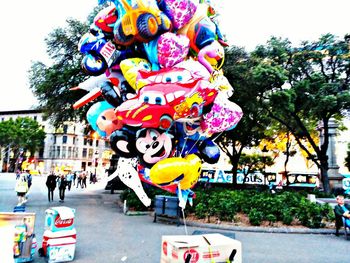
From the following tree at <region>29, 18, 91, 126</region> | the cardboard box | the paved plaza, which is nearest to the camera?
the cardboard box

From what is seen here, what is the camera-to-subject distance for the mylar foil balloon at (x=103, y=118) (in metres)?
4.85

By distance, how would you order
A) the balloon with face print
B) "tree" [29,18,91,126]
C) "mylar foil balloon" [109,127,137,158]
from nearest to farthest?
the balloon with face print, "mylar foil balloon" [109,127,137,158], "tree" [29,18,91,126]

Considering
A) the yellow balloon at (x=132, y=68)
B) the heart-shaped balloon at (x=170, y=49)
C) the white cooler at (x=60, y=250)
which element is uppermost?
the heart-shaped balloon at (x=170, y=49)

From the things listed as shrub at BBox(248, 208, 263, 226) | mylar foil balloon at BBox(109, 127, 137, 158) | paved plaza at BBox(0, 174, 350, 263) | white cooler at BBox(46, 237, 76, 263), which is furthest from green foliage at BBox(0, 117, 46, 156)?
mylar foil balloon at BBox(109, 127, 137, 158)

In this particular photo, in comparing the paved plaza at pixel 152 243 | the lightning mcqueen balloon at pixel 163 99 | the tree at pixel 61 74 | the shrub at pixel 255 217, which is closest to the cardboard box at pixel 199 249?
the lightning mcqueen balloon at pixel 163 99

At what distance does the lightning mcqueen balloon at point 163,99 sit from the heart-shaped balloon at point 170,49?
247mm

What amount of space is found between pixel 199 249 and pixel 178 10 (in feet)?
11.6

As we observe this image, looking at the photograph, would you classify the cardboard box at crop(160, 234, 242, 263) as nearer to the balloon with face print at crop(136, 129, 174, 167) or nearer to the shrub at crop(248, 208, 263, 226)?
the balloon with face print at crop(136, 129, 174, 167)

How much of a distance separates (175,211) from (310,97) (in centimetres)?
1114

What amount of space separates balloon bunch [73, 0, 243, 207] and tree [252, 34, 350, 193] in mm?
12589

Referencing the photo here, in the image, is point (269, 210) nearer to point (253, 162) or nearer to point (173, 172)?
point (173, 172)

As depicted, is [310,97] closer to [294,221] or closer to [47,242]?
[294,221]

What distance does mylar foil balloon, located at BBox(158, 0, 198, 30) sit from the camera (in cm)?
468

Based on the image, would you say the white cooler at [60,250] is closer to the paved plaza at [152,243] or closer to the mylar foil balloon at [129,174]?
the paved plaza at [152,243]
